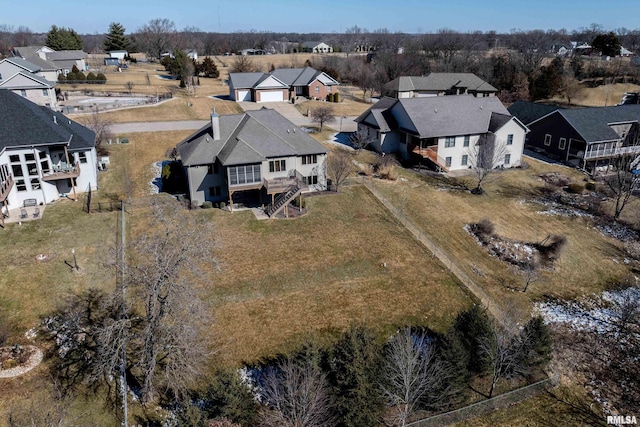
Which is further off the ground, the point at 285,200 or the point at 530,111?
the point at 530,111

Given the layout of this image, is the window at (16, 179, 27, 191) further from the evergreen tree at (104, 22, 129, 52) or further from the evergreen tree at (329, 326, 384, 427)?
the evergreen tree at (104, 22, 129, 52)

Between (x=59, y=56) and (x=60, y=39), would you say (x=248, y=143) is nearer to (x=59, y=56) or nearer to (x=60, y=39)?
(x=59, y=56)

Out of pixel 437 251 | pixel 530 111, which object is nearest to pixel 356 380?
pixel 437 251

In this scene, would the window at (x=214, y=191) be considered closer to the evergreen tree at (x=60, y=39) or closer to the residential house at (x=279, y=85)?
the residential house at (x=279, y=85)

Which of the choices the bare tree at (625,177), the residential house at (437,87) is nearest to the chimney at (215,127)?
the bare tree at (625,177)

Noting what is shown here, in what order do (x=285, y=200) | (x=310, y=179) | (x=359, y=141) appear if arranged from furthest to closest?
(x=359, y=141) < (x=310, y=179) < (x=285, y=200)

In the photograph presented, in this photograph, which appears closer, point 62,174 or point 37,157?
point 37,157

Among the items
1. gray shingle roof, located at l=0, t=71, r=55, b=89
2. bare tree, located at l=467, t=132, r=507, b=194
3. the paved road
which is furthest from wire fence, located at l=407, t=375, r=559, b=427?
gray shingle roof, located at l=0, t=71, r=55, b=89
